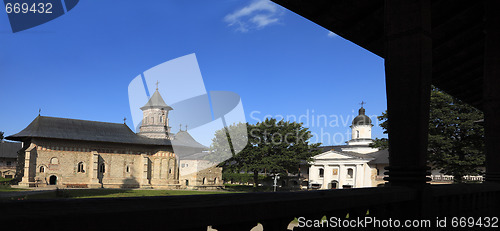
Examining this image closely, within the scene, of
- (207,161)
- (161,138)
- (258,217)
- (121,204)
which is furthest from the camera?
(161,138)

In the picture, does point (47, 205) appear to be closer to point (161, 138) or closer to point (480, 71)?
point (480, 71)

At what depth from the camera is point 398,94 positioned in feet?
12.8

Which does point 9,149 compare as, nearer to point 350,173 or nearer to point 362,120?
point 350,173

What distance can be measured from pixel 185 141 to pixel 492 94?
52843mm

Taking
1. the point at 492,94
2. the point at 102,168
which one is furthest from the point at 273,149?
the point at 492,94

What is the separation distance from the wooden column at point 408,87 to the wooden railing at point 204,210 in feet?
1.43

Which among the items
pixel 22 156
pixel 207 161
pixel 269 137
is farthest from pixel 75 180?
Result: pixel 269 137

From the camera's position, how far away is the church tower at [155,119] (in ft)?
191

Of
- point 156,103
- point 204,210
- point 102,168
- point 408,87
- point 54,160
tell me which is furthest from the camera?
point 156,103

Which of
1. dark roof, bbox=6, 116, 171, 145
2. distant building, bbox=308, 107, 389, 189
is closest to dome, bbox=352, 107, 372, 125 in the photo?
distant building, bbox=308, 107, 389, 189

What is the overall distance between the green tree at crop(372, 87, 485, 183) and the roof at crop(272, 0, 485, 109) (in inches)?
911

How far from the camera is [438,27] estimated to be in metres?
6.30

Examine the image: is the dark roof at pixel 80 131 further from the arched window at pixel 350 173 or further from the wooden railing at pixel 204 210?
the wooden railing at pixel 204 210

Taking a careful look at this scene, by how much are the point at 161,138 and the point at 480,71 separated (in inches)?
2013
